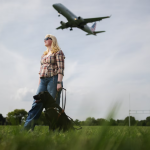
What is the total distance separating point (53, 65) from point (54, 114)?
1.08m

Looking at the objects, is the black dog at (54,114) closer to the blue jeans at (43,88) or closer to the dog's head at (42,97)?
the dog's head at (42,97)

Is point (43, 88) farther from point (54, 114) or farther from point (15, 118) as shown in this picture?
point (15, 118)

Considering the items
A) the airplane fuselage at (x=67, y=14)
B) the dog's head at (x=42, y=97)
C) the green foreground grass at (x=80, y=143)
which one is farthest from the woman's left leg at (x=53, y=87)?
the airplane fuselage at (x=67, y=14)

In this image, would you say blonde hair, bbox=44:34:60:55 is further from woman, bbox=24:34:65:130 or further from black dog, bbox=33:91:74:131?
black dog, bbox=33:91:74:131

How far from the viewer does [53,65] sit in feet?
11.3

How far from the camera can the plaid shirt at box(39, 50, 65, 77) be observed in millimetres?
3355

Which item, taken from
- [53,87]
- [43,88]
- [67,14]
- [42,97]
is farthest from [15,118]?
[67,14]

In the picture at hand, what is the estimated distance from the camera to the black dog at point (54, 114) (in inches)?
105

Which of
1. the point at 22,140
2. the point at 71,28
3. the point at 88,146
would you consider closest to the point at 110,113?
the point at 88,146

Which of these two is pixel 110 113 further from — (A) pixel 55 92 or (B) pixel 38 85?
(B) pixel 38 85

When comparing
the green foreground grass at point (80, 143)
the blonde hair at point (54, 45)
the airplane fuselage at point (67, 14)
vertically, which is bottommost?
the green foreground grass at point (80, 143)

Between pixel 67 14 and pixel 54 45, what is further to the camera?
pixel 67 14

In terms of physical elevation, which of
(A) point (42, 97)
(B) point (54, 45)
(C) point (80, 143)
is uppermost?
(B) point (54, 45)

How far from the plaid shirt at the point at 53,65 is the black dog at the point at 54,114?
697 mm
